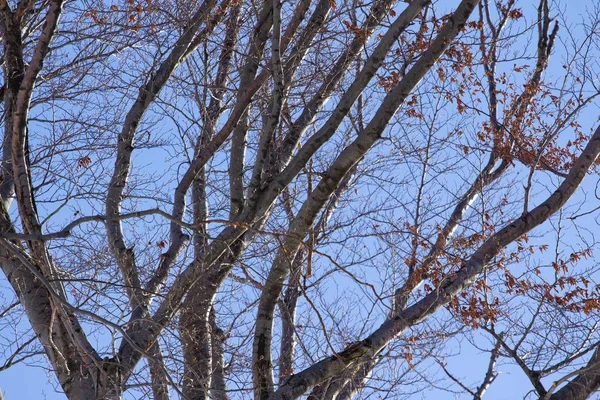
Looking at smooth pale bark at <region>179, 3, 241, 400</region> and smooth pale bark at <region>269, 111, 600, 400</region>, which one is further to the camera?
smooth pale bark at <region>179, 3, 241, 400</region>

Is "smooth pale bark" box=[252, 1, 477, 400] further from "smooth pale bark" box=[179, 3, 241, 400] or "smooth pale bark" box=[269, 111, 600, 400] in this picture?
"smooth pale bark" box=[179, 3, 241, 400]

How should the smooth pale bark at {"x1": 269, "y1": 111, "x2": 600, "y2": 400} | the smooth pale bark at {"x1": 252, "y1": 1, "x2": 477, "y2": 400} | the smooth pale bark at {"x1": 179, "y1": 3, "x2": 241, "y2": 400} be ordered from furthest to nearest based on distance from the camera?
the smooth pale bark at {"x1": 179, "y1": 3, "x2": 241, "y2": 400} < the smooth pale bark at {"x1": 269, "y1": 111, "x2": 600, "y2": 400} < the smooth pale bark at {"x1": 252, "y1": 1, "x2": 477, "y2": 400}

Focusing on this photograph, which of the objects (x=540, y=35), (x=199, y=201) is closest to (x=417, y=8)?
(x=199, y=201)

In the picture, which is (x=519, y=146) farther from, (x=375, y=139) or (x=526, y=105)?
(x=375, y=139)

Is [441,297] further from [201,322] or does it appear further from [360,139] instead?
[201,322]

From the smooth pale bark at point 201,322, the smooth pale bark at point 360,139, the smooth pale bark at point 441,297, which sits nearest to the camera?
the smooth pale bark at point 360,139

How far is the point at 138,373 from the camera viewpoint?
5879 millimetres

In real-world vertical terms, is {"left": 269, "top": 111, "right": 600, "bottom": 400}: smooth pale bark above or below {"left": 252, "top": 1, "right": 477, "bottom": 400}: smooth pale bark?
below

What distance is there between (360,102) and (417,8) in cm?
463

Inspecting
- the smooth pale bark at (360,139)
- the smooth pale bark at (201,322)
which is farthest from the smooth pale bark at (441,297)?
the smooth pale bark at (201,322)

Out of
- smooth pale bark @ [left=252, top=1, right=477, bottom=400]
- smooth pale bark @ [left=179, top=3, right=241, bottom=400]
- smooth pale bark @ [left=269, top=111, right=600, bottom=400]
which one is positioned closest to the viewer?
smooth pale bark @ [left=252, top=1, right=477, bottom=400]

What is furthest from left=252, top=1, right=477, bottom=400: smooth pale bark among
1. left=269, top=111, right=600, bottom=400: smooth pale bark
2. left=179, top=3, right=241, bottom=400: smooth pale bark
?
left=179, top=3, right=241, bottom=400: smooth pale bark

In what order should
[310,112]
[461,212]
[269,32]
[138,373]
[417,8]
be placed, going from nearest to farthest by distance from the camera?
[417,8] → [138,373] → [269,32] → [310,112] → [461,212]

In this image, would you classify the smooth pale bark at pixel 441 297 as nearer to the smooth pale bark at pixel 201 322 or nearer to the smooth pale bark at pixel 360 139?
the smooth pale bark at pixel 360 139
